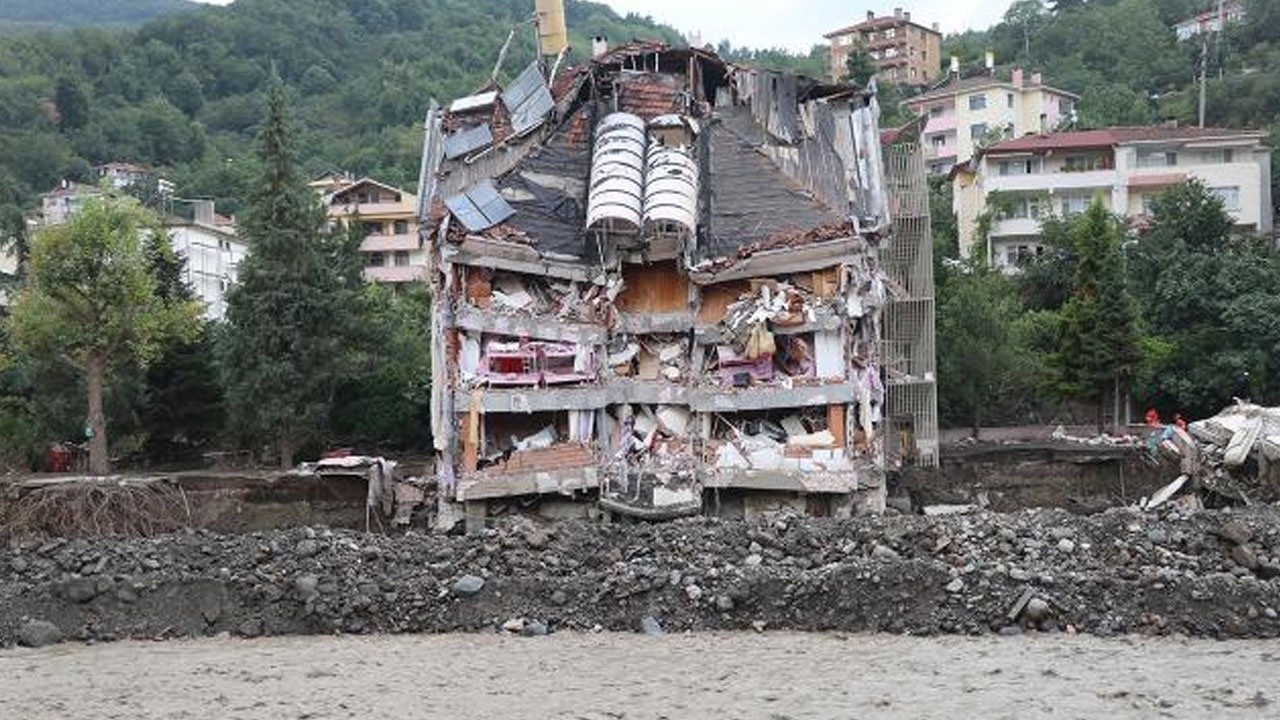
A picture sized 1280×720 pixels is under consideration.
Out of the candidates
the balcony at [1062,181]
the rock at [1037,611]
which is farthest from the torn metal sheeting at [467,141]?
the balcony at [1062,181]

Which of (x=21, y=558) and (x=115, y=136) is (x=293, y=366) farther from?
(x=115, y=136)

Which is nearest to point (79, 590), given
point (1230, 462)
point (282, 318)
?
point (282, 318)

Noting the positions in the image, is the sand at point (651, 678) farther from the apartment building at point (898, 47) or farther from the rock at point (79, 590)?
the apartment building at point (898, 47)

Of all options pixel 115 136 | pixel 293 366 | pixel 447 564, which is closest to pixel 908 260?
pixel 293 366

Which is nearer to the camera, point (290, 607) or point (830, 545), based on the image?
point (290, 607)

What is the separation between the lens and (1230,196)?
6469 centimetres

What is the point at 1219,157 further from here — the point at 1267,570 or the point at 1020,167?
the point at 1267,570

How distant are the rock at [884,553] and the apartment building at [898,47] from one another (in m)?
92.2

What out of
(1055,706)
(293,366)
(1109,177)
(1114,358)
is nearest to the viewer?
(1055,706)

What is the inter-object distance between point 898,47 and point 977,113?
33004mm

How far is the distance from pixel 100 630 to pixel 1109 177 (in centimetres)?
5545

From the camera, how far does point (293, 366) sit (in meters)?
40.7

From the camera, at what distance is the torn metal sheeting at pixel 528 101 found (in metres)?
35.8

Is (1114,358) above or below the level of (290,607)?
above
